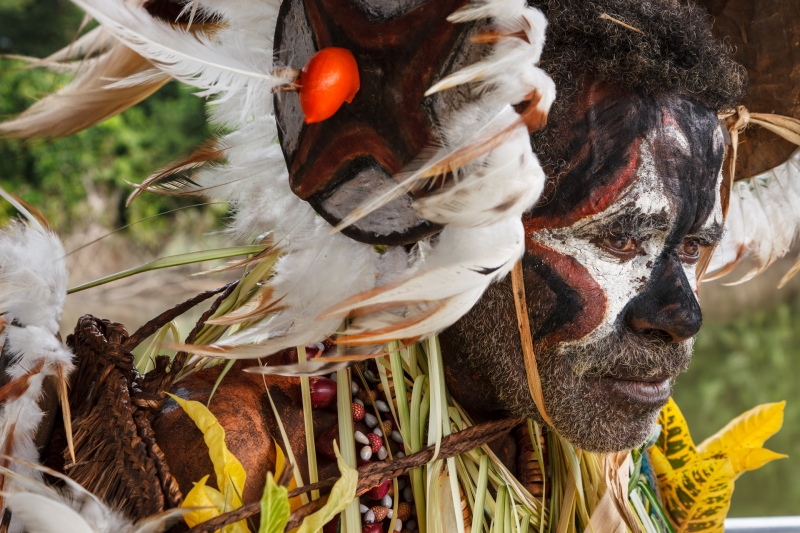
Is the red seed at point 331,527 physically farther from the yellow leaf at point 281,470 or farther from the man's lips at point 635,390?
the man's lips at point 635,390

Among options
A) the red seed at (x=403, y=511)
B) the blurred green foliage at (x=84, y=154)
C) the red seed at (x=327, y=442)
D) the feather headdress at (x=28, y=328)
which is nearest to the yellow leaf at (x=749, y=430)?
the red seed at (x=403, y=511)

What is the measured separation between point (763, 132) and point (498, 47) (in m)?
0.84

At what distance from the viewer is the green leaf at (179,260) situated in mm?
1103

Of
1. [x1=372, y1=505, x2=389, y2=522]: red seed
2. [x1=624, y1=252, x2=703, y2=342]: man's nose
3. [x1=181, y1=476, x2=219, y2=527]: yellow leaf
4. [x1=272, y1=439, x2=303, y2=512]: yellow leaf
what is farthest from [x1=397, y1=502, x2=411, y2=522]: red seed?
[x1=624, y1=252, x2=703, y2=342]: man's nose

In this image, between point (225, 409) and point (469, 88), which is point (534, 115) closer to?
point (469, 88)

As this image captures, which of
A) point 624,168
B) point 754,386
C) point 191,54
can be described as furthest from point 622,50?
point 754,386

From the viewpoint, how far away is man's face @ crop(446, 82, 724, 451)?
992 mm

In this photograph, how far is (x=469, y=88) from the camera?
31.4 inches

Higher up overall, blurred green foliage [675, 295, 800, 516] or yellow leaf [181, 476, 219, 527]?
yellow leaf [181, 476, 219, 527]

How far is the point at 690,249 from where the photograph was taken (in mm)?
1096

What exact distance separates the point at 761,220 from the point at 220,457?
3.76 ft

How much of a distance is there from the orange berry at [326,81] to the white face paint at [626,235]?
33cm

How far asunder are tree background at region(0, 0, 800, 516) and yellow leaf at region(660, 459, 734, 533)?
3091 millimetres

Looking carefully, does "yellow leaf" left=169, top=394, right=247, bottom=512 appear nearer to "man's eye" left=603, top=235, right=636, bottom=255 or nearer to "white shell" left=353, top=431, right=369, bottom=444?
"white shell" left=353, top=431, right=369, bottom=444
